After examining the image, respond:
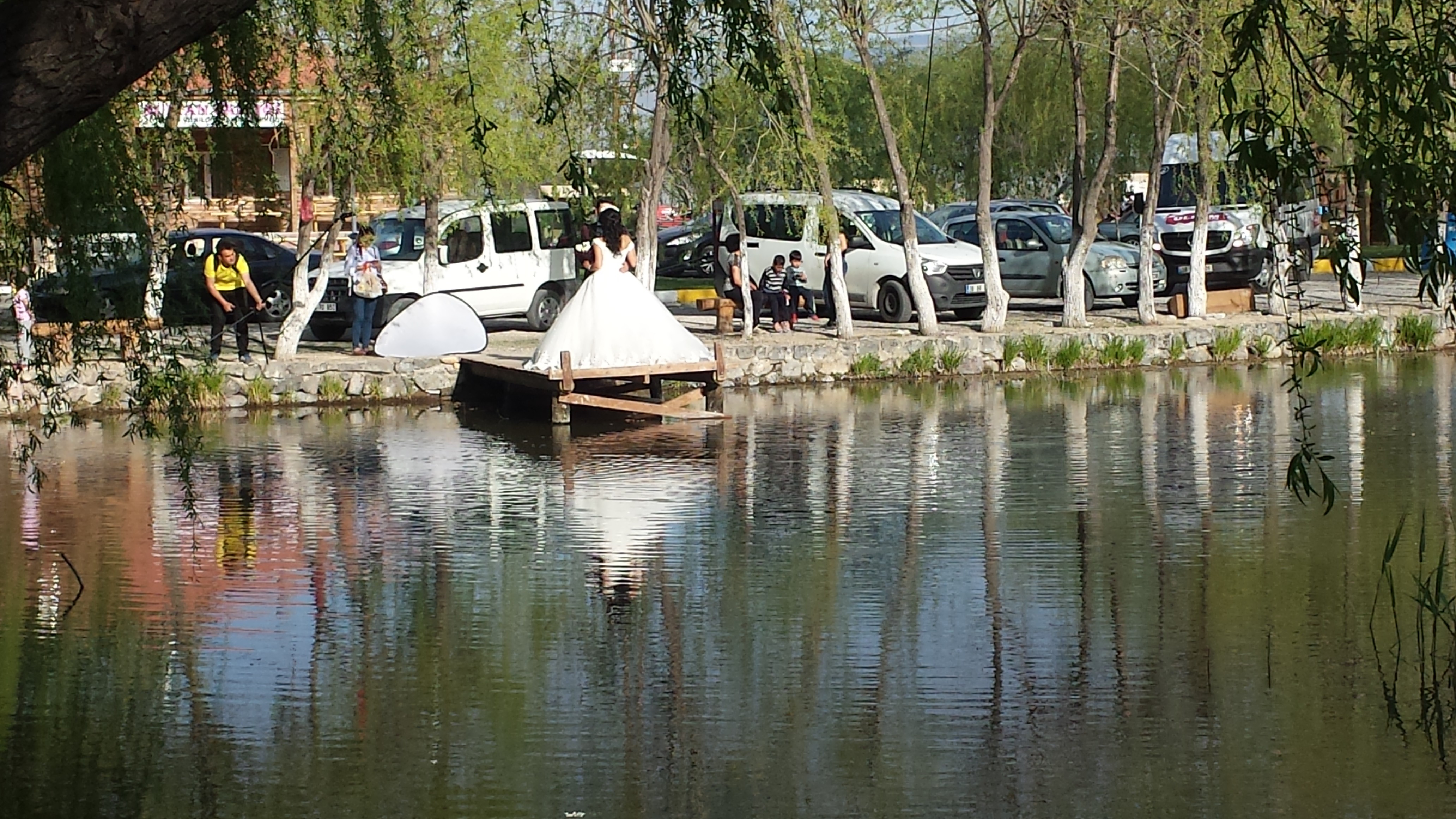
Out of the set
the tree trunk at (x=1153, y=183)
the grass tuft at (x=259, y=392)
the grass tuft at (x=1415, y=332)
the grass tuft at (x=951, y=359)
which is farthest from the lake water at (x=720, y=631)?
the grass tuft at (x=1415, y=332)

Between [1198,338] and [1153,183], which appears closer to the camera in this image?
[1198,338]

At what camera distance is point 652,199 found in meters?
23.6

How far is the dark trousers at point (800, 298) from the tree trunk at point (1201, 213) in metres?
5.23

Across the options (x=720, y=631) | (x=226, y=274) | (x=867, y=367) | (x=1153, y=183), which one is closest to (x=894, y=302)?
(x=867, y=367)

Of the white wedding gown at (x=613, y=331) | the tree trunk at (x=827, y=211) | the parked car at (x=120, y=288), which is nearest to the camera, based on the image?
the parked car at (x=120, y=288)

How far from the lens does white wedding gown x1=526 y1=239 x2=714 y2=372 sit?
61.7ft

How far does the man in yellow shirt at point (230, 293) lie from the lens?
21953 millimetres

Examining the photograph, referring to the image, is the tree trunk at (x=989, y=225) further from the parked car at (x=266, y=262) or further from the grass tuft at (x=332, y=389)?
the parked car at (x=266, y=262)

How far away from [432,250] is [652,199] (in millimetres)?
3081

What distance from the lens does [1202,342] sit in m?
24.5

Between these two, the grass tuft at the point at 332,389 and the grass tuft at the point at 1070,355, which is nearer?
the grass tuft at the point at 332,389

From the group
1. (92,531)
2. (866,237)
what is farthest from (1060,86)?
(92,531)

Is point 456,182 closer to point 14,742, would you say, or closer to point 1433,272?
point 14,742

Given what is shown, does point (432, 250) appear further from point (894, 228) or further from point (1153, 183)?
point (1153, 183)
